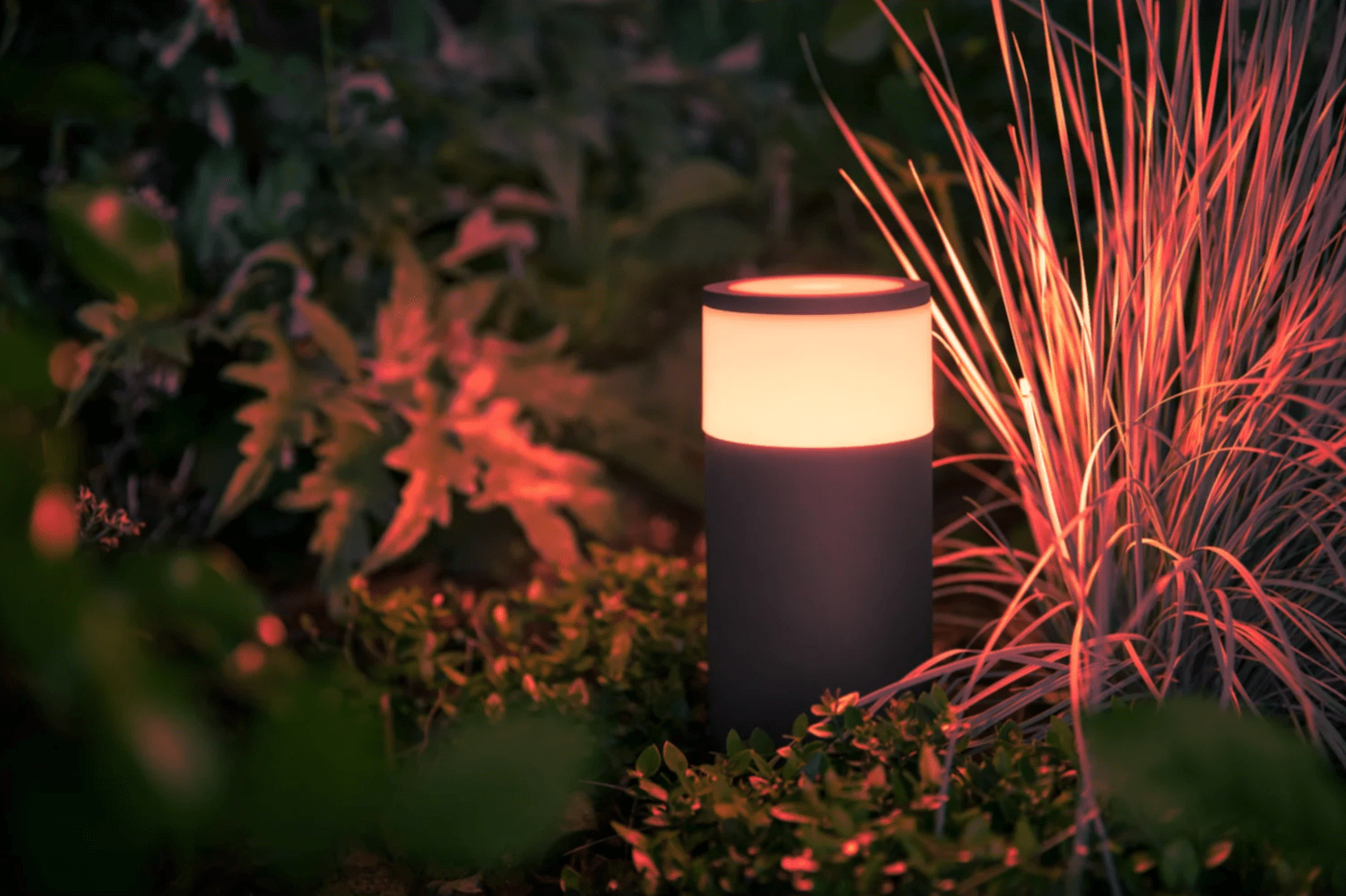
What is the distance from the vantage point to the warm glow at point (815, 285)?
149cm

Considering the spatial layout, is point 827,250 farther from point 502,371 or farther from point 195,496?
point 195,496

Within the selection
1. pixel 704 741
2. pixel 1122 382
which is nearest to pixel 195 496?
pixel 704 741

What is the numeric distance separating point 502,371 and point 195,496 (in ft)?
2.72

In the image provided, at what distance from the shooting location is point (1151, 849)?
1.06 metres

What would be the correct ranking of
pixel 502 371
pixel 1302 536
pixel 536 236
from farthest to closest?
pixel 536 236 → pixel 502 371 → pixel 1302 536

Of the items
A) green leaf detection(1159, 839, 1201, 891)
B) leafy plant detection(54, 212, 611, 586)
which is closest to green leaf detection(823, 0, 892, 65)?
leafy plant detection(54, 212, 611, 586)

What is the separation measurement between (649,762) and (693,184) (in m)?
1.38

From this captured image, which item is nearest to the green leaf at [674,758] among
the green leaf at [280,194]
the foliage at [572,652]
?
the foliage at [572,652]

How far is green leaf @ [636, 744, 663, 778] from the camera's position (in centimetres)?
126

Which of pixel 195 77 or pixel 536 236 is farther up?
pixel 195 77

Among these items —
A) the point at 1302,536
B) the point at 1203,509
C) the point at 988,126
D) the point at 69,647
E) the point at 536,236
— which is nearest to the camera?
the point at 69,647

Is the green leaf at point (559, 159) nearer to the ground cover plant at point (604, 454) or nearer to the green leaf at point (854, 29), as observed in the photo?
the ground cover plant at point (604, 454)

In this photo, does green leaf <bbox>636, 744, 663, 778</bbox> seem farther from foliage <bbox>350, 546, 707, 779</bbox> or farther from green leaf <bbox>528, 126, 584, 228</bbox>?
green leaf <bbox>528, 126, 584, 228</bbox>

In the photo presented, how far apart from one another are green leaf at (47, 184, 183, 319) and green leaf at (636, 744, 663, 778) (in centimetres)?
87
